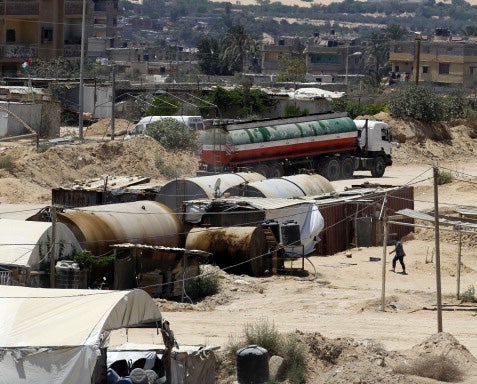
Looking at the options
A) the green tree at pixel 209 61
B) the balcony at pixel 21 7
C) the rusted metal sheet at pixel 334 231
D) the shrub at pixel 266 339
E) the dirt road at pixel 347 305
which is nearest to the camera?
the shrub at pixel 266 339

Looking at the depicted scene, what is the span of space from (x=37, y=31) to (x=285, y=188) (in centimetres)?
4795

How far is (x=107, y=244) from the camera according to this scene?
27.4 m

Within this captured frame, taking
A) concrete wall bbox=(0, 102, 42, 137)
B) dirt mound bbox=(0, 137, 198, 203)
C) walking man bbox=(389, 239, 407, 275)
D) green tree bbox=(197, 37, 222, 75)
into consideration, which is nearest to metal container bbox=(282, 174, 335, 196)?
walking man bbox=(389, 239, 407, 275)

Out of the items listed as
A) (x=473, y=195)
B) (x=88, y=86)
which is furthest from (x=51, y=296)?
(x=88, y=86)

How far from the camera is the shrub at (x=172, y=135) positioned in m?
50.4

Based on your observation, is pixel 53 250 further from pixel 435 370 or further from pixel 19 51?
pixel 19 51

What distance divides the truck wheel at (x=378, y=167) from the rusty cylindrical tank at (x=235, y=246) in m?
21.7

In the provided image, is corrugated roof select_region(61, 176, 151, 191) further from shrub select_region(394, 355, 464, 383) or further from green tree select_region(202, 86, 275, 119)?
green tree select_region(202, 86, 275, 119)

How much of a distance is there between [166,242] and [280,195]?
6.55m

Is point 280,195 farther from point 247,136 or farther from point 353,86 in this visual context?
point 353,86

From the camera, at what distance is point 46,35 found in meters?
81.3

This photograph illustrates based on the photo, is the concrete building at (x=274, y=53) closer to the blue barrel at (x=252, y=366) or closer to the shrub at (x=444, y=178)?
the shrub at (x=444, y=178)

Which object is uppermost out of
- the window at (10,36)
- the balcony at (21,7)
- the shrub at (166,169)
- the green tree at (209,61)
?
the balcony at (21,7)

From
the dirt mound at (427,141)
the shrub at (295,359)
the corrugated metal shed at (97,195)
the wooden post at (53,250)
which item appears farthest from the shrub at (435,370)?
the dirt mound at (427,141)
